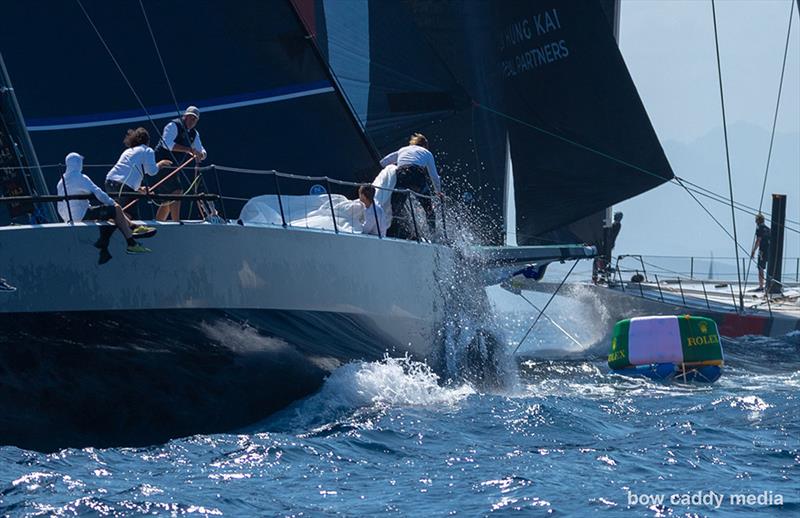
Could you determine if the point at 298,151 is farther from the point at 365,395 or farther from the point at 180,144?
the point at 365,395

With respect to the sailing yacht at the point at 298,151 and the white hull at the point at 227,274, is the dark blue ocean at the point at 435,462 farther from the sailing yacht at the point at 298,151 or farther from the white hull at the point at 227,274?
the white hull at the point at 227,274

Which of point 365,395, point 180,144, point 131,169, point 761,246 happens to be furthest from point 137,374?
point 761,246

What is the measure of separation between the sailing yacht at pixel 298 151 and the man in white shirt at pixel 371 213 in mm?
184

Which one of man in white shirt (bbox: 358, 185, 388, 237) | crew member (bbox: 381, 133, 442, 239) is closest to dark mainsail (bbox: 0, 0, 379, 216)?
crew member (bbox: 381, 133, 442, 239)

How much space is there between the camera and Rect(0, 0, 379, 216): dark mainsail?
12.3 metres

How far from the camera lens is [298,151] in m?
12.8

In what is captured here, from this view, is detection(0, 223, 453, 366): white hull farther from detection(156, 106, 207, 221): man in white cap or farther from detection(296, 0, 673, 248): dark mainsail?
detection(296, 0, 673, 248): dark mainsail

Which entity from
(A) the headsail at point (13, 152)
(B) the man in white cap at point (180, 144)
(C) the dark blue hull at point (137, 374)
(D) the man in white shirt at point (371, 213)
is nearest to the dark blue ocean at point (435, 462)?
(C) the dark blue hull at point (137, 374)

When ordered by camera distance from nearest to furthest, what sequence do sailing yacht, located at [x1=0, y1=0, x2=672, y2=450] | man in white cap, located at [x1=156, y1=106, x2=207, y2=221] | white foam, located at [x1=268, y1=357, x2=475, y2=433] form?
sailing yacht, located at [x1=0, y1=0, x2=672, y2=450] → white foam, located at [x1=268, y1=357, x2=475, y2=433] → man in white cap, located at [x1=156, y1=106, x2=207, y2=221]

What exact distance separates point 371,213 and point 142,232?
120 inches

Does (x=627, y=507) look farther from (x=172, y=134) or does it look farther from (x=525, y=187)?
(x=525, y=187)

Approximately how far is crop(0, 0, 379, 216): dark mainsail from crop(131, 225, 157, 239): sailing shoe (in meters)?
4.41

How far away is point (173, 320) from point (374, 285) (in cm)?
245

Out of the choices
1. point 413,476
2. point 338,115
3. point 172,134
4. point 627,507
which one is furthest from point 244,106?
point 627,507
